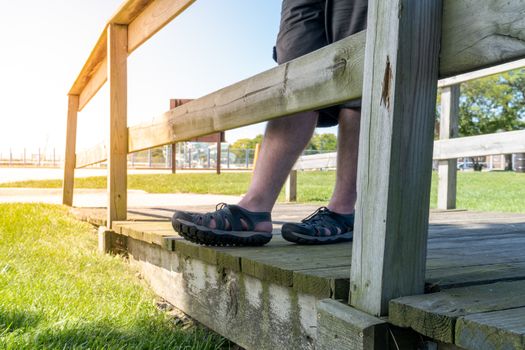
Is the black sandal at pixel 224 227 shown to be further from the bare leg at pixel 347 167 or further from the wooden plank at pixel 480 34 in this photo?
the wooden plank at pixel 480 34

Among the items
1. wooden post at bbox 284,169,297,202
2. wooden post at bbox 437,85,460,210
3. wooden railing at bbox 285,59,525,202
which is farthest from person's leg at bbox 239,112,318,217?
wooden post at bbox 284,169,297,202

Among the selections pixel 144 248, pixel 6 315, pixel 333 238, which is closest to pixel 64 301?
pixel 6 315

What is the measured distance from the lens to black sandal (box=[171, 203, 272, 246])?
6.66 feet

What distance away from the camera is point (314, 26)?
87.2 inches

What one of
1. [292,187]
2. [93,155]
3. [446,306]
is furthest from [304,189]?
[446,306]

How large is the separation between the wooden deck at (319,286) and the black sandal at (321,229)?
5 centimetres

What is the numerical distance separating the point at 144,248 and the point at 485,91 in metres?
35.8

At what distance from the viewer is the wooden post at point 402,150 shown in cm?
120

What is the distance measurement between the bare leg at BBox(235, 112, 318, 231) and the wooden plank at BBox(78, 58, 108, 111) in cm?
264

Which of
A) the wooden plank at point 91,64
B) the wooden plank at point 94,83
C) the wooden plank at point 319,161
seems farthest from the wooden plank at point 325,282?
the wooden plank at point 319,161

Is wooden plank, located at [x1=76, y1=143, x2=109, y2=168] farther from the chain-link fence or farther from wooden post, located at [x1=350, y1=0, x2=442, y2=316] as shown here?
the chain-link fence

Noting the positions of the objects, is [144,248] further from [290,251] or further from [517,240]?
[517,240]

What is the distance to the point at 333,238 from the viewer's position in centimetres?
213

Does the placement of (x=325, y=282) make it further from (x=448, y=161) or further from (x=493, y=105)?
(x=493, y=105)
